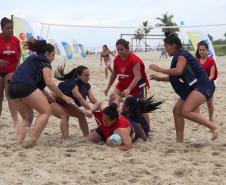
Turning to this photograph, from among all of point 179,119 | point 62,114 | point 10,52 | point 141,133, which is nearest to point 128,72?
point 141,133

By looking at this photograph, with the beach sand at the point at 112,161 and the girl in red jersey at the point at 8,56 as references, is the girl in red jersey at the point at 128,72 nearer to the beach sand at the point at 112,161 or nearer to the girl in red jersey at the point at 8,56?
the beach sand at the point at 112,161

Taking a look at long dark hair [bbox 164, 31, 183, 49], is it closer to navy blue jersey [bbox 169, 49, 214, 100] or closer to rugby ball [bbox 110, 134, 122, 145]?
navy blue jersey [bbox 169, 49, 214, 100]

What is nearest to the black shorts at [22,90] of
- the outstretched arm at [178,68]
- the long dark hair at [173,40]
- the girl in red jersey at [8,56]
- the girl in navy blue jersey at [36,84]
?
the girl in navy blue jersey at [36,84]

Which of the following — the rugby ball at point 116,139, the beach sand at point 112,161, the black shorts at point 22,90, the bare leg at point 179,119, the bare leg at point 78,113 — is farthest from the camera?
the bare leg at point 78,113

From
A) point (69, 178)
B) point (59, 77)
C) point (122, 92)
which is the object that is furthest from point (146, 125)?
point (69, 178)

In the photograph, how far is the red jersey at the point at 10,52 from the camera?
243 inches

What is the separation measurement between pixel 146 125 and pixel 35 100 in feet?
5.34

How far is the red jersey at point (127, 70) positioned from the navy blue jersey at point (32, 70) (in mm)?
1245

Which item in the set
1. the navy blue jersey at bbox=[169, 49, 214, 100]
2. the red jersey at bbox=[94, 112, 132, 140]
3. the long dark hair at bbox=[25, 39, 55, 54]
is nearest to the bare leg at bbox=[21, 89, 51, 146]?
the long dark hair at bbox=[25, 39, 55, 54]

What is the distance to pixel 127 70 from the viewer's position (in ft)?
19.1

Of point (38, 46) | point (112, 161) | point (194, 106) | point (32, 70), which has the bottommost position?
point (112, 161)

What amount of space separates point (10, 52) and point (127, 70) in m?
1.75

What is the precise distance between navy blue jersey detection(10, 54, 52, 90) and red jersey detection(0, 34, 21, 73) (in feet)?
4.47

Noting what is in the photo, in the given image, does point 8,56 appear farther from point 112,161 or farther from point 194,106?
point 194,106
